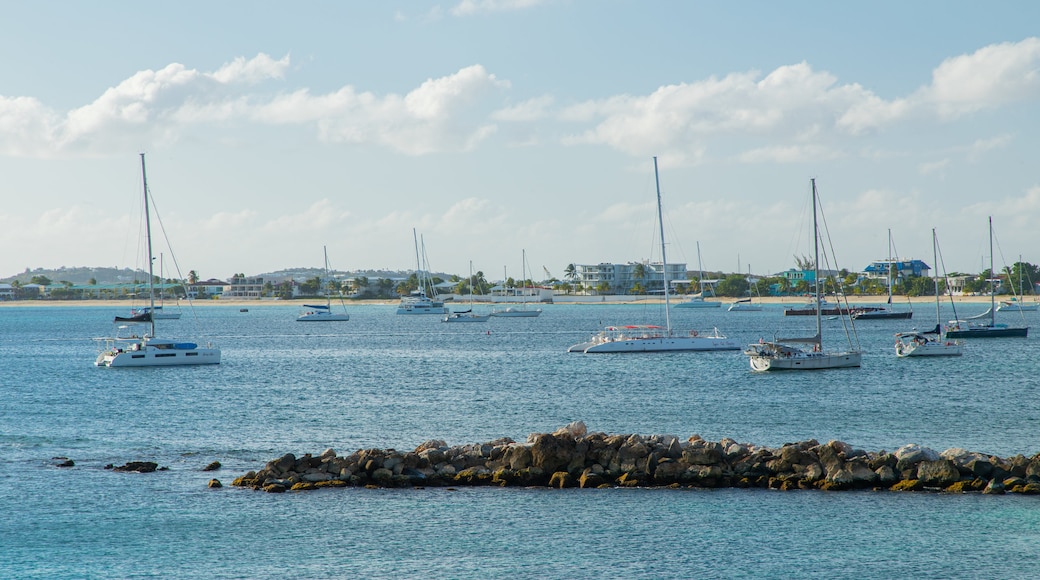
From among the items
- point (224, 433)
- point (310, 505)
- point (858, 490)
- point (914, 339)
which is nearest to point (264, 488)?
point (310, 505)

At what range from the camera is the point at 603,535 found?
25938 mm

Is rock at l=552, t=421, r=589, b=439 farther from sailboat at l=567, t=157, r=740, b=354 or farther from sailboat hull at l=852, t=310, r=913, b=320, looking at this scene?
sailboat hull at l=852, t=310, r=913, b=320

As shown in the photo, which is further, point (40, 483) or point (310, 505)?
point (40, 483)

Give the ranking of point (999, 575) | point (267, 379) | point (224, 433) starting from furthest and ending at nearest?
point (267, 379), point (224, 433), point (999, 575)

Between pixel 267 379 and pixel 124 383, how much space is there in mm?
8997

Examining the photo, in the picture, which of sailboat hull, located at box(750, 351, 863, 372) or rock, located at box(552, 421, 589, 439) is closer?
rock, located at box(552, 421, 589, 439)

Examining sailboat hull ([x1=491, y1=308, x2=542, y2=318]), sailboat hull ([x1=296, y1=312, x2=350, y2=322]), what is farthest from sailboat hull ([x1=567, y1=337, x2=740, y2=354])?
sailboat hull ([x1=491, y1=308, x2=542, y2=318])

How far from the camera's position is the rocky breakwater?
97.4 ft

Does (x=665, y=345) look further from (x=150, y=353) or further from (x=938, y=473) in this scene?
(x=938, y=473)

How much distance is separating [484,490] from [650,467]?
488 centimetres

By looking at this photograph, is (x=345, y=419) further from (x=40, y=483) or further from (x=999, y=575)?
(x=999, y=575)

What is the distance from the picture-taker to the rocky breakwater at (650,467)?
97.4 feet

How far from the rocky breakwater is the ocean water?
2.45ft

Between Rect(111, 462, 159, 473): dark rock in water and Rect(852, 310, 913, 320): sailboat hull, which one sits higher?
Rect(111, 462, 159, 473): dark rock in water
